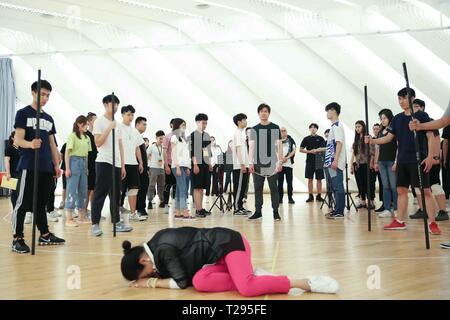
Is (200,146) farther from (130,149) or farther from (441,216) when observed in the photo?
(441,216)

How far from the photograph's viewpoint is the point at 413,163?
16.6 feet

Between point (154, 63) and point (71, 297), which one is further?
point (154, 63)

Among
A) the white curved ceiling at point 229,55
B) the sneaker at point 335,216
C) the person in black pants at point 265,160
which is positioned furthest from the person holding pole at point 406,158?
the white curved ceiling at point 229,55

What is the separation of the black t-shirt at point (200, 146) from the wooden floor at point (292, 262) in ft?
5.16

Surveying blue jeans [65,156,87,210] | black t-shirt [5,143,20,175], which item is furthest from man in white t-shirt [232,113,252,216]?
black t-shirt [5,143,20,175]

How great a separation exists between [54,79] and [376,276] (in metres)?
13.4

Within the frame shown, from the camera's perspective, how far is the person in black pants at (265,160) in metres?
6.97

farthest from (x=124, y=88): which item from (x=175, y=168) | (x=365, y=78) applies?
(x=175, y=168)

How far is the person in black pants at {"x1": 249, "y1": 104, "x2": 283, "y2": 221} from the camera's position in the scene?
6.97 m

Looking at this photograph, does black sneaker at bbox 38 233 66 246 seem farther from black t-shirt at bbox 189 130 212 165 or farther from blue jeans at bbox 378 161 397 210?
blue jeans at bbox 378 161 397 210

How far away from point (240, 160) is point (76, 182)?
7.85ft

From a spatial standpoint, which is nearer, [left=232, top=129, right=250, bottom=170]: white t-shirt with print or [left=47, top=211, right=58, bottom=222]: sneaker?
[left=47, top=211, right=58, bottom=222]: sneaker

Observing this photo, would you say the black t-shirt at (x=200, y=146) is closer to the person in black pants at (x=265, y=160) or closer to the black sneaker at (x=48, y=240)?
the person in black pants at (x=265, y=160)
